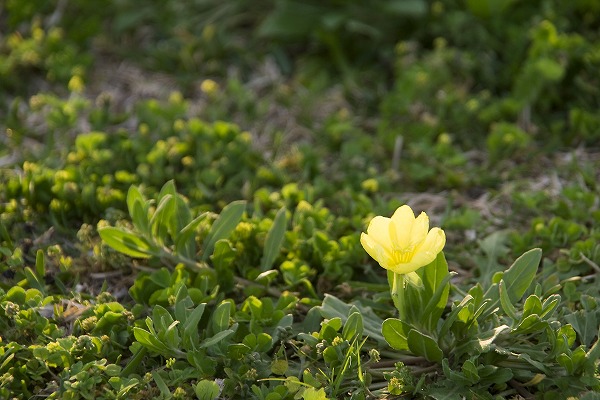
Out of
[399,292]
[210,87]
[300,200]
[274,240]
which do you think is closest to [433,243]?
[399,292]

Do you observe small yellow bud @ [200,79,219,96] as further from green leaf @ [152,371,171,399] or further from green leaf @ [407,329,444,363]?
green leaf @ [407,329,444,363]

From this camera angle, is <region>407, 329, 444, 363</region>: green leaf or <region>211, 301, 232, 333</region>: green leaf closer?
<region>407, 329, 444, 363</region>: green leaf

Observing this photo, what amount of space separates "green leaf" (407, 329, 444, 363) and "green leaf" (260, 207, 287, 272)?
61 centimetres

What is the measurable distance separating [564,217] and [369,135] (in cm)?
103

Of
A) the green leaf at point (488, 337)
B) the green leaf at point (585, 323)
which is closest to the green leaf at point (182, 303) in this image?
the green leaf at point (488, 337)

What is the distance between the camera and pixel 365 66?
402 centimetres

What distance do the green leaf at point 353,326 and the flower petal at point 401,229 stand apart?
0.27 meters

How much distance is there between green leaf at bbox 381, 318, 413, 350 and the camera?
1.99 m

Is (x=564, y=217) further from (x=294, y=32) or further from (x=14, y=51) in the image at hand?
(x=14, y=51)

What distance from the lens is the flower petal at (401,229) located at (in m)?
1.86

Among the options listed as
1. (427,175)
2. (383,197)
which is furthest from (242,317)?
(427,175)

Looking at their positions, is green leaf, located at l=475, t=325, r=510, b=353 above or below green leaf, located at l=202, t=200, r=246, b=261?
below

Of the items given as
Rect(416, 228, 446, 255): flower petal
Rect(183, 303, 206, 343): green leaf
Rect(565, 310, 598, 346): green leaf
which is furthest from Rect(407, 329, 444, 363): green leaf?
Rect(183, 303, 206, 343): green leaf

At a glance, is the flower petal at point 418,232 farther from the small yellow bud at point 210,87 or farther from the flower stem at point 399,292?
the small yellow bud at point 210,87
